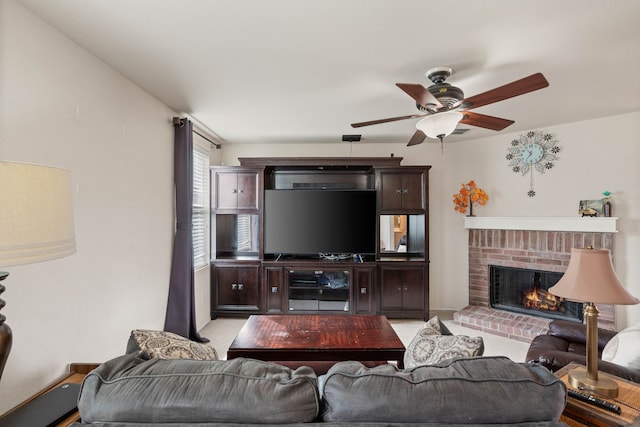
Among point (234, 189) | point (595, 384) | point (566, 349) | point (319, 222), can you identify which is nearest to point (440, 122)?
point (595, 384)

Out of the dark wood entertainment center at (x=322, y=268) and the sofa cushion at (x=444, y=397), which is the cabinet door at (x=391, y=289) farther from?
the sofa cushion at (x=444, y=397)

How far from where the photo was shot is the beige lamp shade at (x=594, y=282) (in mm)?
1251

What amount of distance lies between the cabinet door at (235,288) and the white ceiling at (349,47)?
2059 millimetres

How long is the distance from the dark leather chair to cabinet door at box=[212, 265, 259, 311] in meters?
2.99

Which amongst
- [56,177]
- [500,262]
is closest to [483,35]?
[56,177]

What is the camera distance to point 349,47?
1.90 meters

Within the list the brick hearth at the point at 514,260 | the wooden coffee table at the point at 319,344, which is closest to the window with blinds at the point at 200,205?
the wooden coffee table at the point at 319,344

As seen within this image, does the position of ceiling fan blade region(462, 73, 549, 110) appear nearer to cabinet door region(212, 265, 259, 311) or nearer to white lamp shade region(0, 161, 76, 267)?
white lamp shade region(0, 161, 76, 267)

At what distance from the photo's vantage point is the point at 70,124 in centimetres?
182

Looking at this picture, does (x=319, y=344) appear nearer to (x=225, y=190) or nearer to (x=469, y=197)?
(x=225, y=190)

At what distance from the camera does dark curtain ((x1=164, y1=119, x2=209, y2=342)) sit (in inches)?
118

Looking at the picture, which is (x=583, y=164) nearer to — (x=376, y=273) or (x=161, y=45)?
(x=376, y=273)

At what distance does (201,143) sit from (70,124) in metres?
2.05

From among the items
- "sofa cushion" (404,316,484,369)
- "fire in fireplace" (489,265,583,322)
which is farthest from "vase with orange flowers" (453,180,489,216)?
"sofa cushion" (404,316,484,369)
